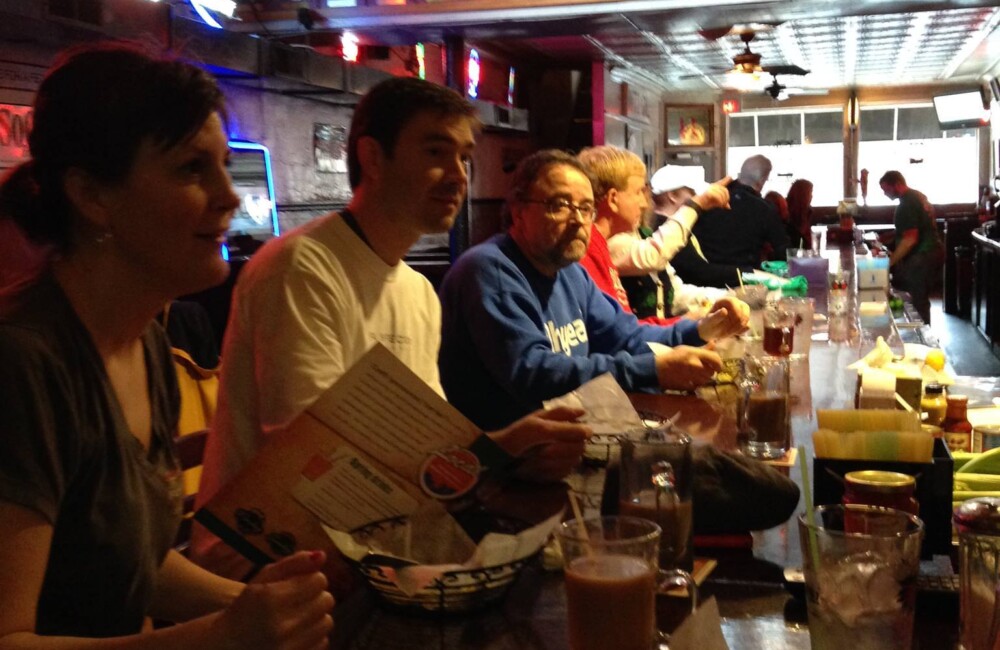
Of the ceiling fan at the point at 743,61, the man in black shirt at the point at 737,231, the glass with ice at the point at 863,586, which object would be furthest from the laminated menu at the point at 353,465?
the ceiling fan at the point at 743,61

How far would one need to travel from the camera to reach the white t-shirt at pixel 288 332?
1717 mm

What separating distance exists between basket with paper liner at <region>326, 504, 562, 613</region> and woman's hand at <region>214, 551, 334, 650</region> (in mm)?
121

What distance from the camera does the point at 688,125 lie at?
48.3 ft

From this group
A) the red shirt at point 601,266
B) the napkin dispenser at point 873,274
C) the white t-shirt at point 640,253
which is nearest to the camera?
the red shirt at point 601,266

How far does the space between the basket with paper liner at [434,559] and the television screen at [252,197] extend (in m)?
4.42

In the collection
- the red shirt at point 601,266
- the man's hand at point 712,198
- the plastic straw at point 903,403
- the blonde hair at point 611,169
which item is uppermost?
the blonde hair at point 611,169

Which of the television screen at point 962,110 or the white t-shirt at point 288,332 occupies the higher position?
the television screen at point 962,110

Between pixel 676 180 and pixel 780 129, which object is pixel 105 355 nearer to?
pixel 676 180

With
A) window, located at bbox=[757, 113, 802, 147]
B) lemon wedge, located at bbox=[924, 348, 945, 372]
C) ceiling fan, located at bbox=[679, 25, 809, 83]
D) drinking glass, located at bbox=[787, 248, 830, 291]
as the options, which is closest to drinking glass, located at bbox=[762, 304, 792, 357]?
lemon wedge, located at bbox=[924, 348, 945, 372]

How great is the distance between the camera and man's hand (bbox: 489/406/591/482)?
5.22 feet

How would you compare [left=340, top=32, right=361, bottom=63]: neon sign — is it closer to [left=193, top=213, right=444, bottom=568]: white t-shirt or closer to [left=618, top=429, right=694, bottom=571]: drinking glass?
[left=193, top=213, right=444, bottom=568]: white t-shirt

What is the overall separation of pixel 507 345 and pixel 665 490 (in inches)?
49.1

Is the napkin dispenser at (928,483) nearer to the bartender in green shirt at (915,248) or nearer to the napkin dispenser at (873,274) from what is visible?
the napkin dispenser at (873,274)

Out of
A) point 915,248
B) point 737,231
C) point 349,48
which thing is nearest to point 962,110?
point 915,248
